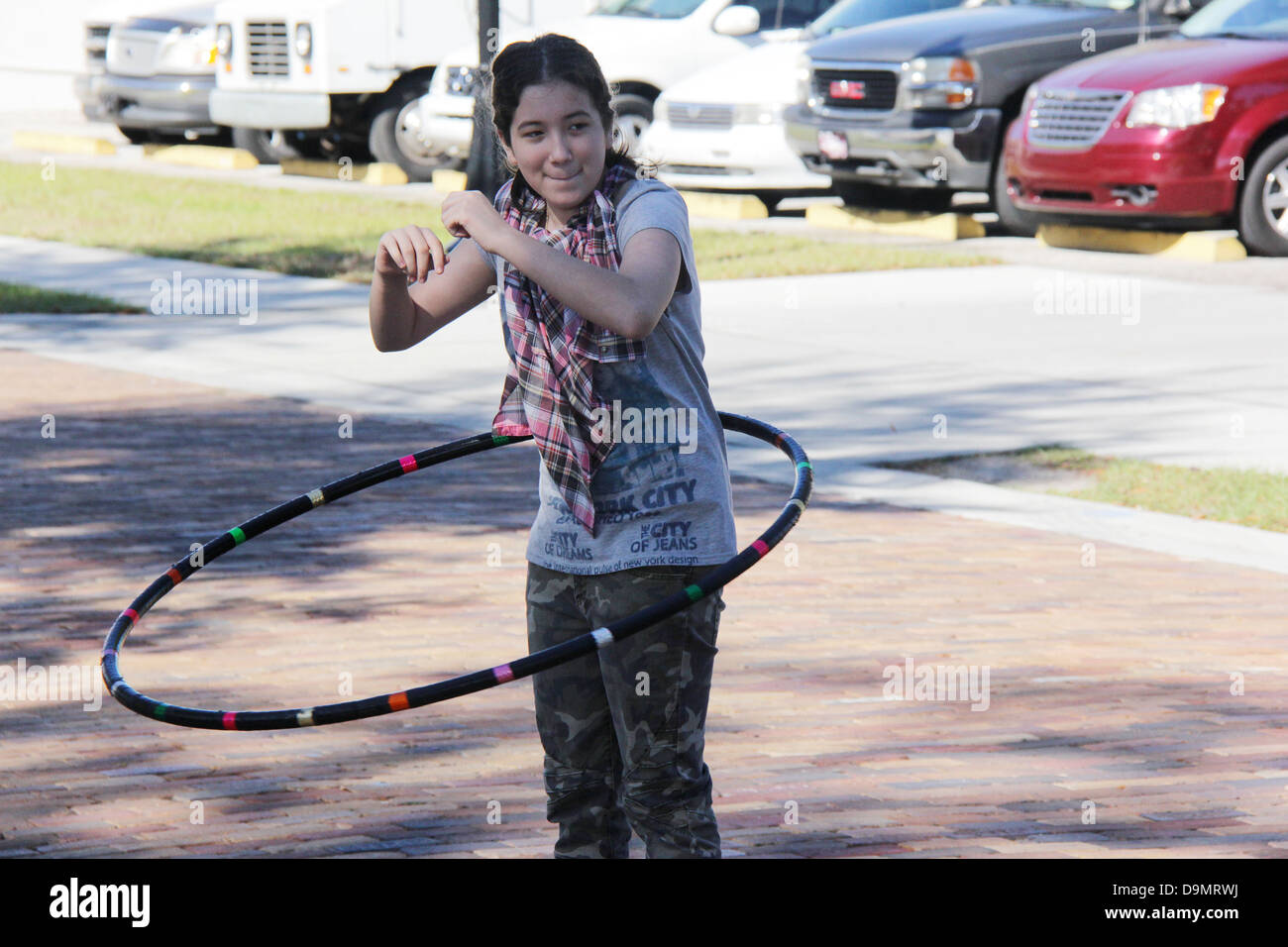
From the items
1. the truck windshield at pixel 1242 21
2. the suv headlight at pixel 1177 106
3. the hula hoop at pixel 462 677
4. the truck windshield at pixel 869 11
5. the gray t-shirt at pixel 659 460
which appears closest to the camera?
the hula hoop at pixel 462 677

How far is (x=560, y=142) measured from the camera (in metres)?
3.76

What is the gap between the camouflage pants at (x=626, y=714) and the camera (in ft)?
12.8

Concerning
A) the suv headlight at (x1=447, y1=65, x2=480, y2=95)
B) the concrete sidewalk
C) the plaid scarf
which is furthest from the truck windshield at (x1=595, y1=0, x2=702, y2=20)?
the plaid scarf

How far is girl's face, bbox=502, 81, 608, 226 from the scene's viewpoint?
3.76m

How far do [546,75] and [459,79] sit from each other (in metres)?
19.1

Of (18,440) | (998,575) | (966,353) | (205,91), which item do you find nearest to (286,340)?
(18,440)

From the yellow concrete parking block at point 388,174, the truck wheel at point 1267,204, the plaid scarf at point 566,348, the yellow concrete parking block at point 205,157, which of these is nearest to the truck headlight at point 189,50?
the yellow concrete parking block at point 205,157

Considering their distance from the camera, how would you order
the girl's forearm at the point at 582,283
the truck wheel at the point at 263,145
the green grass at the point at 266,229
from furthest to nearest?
the truck wheel at the point at 263,145
the green grass at the point at 266,229
the girl's forearm at the point at 582,283

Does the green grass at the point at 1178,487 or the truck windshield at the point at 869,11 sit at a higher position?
the truck windshield at the point at 869,11

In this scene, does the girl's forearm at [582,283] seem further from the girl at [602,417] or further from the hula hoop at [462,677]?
the hula hoop at [462,677]

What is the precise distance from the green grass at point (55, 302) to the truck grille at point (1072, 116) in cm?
744

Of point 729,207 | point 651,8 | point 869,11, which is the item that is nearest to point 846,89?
point 729,207

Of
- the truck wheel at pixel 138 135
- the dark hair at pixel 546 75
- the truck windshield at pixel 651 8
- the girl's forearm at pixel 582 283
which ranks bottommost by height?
the truck wheel at pixel 138 135

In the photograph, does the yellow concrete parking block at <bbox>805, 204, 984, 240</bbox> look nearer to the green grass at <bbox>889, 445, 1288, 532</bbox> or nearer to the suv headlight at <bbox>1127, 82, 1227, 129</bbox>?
the suv headlight at <bbox>1127, 82, 1227, 129</bbox>
